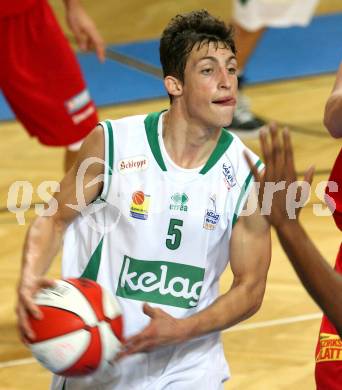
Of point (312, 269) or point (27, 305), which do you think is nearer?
point (312, 269)

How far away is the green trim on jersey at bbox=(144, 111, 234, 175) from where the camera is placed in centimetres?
420

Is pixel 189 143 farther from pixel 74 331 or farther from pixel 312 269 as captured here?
pixel 312 269

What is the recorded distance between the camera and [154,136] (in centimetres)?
426

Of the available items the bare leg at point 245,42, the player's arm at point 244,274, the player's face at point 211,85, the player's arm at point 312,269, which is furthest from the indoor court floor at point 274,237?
the player's arm at point 312,269

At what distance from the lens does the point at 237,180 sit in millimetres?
4199

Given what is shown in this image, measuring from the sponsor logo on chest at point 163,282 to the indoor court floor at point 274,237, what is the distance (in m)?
1.39

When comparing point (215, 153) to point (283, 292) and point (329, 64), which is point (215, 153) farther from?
point (329, 64)

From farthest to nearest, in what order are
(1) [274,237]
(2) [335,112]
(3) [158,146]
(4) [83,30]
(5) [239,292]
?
(1) [274,237] → (4) [83,30] → (3) [158,146] → (5) [239,292] → (2) [335,112]

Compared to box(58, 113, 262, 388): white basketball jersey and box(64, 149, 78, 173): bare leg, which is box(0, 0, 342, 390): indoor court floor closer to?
box(64, 149, 78, 173): bare leg

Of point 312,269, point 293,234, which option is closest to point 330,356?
point 312,269

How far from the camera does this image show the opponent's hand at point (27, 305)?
383 cm

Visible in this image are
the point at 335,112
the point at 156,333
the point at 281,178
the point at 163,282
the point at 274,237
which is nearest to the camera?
the point at 281,178

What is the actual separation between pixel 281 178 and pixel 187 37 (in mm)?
1309

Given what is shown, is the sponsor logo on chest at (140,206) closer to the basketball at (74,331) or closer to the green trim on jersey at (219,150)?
the green trim on jersey at (219,150)
